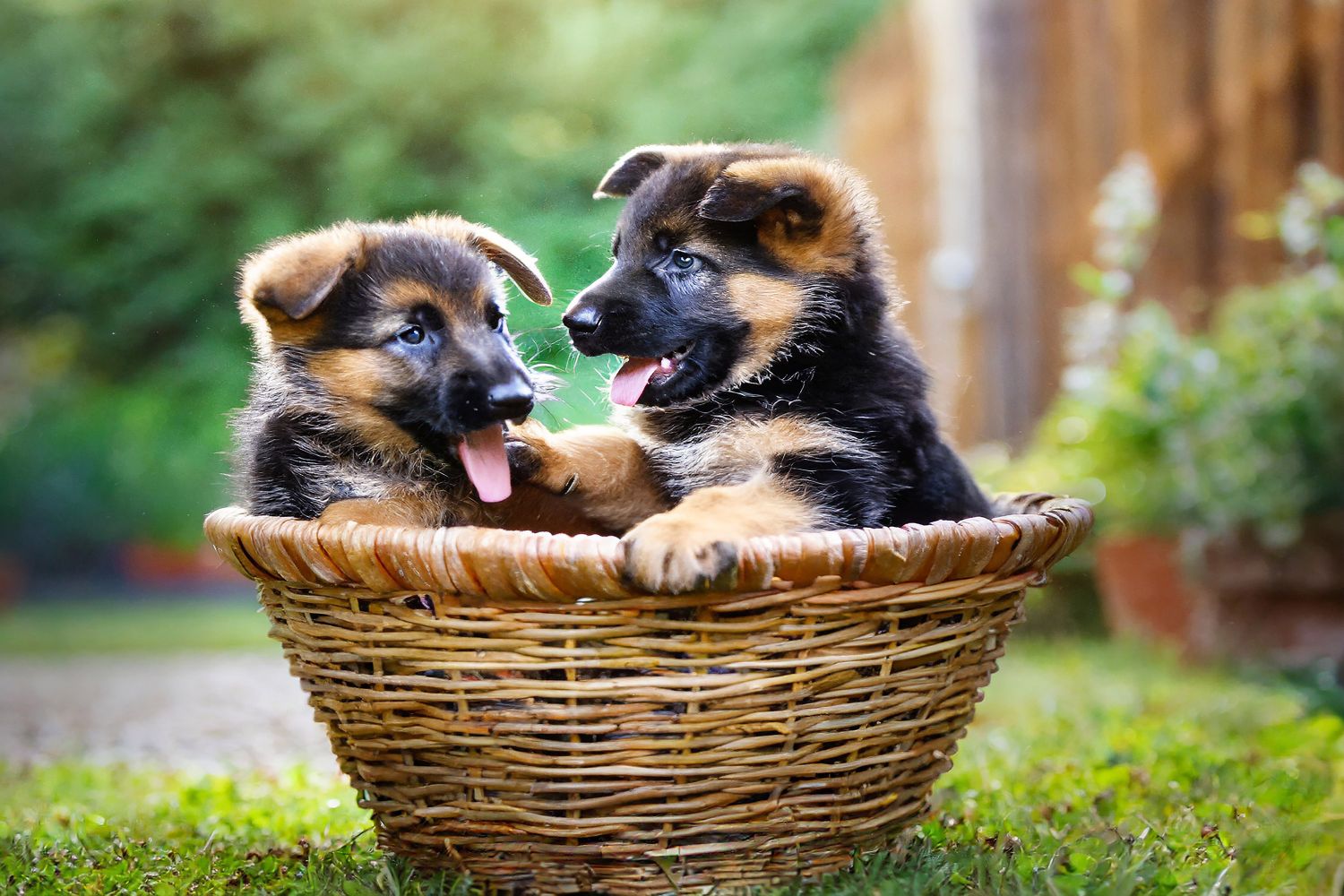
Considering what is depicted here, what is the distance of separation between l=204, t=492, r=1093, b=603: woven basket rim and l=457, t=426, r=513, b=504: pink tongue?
1.51 feet

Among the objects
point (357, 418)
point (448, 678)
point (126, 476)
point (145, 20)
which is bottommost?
point (126, 476)

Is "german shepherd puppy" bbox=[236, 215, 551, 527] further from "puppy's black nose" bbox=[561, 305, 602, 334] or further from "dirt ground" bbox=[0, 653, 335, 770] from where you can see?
"dirt ground" bbox=[0, 653, 335, 770]

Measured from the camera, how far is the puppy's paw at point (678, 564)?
6.72ft

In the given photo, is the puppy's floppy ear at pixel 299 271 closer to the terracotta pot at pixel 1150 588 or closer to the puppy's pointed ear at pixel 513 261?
the puppy's pointed ear at pixel 513 261

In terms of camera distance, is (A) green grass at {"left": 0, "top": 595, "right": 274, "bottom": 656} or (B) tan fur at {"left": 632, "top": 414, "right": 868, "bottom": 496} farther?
(A) green grass at {"left": 0, "top": 595, "right": 274, "bottom": 656}

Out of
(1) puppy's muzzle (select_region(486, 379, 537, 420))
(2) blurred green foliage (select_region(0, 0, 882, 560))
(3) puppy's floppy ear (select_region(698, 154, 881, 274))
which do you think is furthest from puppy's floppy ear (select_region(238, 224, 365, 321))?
(2) blurred green foliage (select_region(0, 0, 882, 560))

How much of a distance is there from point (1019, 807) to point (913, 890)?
87 centimetres

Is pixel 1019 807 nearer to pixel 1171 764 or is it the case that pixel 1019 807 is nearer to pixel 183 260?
pixel 1171 764

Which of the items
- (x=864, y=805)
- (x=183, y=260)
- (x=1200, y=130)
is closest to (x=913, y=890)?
(x=864, y=805)

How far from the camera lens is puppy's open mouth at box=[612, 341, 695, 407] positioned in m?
2.83

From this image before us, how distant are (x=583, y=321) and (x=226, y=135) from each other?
741cm

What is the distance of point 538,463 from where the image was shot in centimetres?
281

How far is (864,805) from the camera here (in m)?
2.43

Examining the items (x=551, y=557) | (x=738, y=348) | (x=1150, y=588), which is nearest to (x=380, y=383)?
(x=738, y=348)
